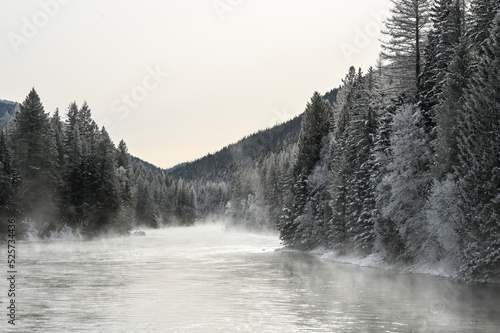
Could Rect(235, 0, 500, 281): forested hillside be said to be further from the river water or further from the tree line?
the tree line

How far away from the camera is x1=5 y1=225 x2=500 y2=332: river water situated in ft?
68.8

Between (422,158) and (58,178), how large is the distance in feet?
194

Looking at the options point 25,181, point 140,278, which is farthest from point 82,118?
point 140,278

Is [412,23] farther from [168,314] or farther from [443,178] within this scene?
[168,314]

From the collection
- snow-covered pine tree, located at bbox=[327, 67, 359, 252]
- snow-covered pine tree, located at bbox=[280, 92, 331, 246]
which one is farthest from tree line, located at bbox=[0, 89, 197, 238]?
snow-covered pine tree, located at bbox=[327, 67, 359, 252]

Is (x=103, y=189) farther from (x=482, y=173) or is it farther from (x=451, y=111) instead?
(x=482, y=173)

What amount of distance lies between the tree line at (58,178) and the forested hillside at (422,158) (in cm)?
3702

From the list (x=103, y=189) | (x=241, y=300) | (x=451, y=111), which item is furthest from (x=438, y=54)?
Answer: (x=103, y=189)

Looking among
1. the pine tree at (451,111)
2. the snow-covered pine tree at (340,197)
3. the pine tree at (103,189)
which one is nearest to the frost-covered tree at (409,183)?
the pine tree at (451,111)

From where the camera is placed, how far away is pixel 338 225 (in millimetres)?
52875

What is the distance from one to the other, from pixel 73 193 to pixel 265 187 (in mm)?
51050

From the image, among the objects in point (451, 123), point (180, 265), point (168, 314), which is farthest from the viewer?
point (180, 265)

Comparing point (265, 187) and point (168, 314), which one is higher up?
point (265, 187)

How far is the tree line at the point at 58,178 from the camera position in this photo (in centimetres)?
7356
